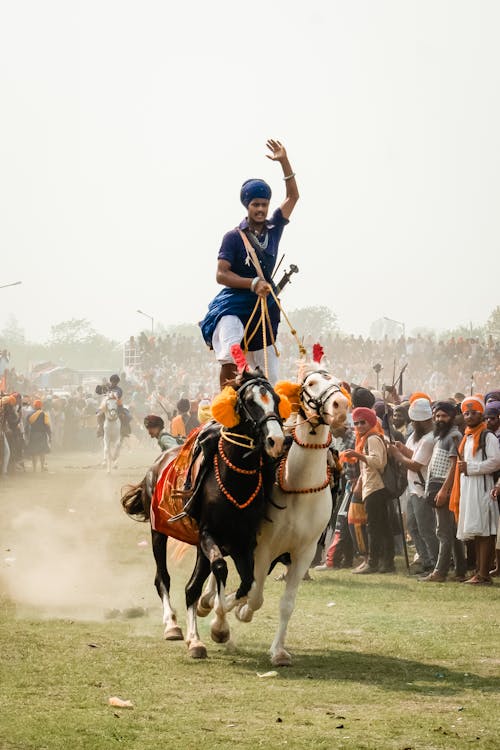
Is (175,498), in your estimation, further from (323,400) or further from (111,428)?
(111,428)

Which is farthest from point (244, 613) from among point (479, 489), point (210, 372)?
point (210, 372)

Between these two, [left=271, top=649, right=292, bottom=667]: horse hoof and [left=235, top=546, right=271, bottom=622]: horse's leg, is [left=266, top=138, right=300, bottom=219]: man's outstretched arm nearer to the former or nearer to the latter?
[left=235, top=546, right=271, bottom=622]: horse's leg

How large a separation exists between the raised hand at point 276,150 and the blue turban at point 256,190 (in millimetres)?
285

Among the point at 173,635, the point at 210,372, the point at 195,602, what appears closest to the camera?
the point at 195,602

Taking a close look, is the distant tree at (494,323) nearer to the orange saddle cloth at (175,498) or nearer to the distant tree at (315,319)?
the distant tree at (315,319)

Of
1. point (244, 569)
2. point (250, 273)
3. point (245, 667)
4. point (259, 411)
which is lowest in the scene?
point (245, 667)

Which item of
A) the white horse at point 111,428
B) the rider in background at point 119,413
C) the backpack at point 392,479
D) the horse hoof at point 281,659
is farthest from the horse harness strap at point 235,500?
the rider in background at point 119,413

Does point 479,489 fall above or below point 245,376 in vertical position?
below

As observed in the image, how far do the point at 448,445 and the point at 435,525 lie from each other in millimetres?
1179

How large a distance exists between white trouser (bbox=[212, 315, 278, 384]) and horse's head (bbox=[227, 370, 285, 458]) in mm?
845

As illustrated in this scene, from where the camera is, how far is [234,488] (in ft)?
33.7

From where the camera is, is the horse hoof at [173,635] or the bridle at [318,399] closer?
the bridle at [318,399]

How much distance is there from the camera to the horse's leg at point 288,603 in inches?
404

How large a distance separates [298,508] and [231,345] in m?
1.44
